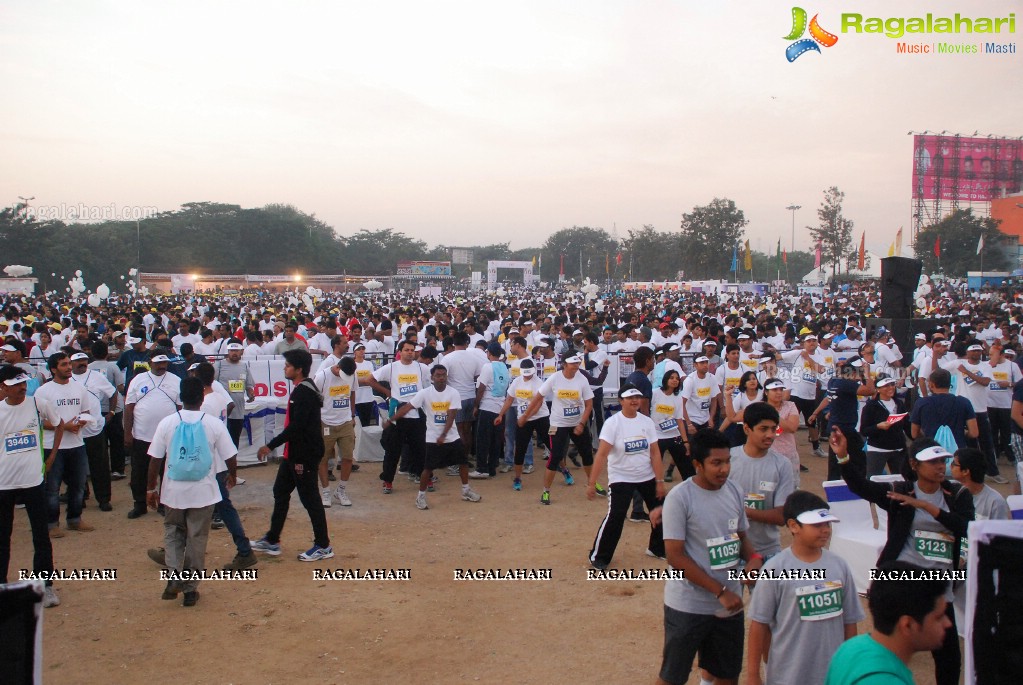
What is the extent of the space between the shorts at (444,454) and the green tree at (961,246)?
57.2 meters

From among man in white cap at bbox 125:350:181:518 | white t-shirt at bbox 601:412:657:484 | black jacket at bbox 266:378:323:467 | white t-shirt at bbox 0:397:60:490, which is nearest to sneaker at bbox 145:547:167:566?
white t-shirt at bbox 0:397:60:490

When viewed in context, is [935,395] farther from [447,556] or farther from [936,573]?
[447,556]

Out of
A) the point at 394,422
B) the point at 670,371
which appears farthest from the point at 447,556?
the point at 670,371

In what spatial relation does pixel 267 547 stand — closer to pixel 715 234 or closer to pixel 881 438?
pixel 881 438

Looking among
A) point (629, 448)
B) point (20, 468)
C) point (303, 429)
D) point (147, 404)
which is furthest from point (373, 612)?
point (147, 404)

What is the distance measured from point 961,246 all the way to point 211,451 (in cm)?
6297

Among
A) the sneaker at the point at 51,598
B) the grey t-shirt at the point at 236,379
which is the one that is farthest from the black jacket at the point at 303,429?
the grey t-shirt at the point at 236,379

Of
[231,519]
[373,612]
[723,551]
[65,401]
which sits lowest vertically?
[373,612]

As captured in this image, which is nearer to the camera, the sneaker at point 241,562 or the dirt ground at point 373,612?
the dirt ground at point 373,612

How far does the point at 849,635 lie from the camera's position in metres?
3.32

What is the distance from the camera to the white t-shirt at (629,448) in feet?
20.2

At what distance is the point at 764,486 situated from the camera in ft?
14.3

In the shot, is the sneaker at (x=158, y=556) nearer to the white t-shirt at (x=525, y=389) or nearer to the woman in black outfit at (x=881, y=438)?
the white t-shirt at (x=525, y=389)

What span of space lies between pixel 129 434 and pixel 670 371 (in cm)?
557
